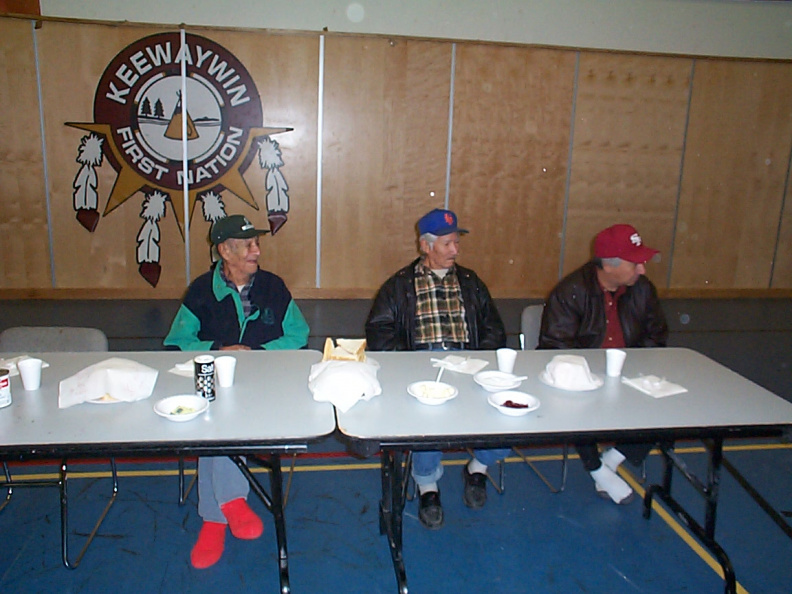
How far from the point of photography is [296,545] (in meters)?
2.56

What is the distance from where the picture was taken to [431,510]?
8.96 feet

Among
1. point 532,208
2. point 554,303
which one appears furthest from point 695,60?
point 554,303

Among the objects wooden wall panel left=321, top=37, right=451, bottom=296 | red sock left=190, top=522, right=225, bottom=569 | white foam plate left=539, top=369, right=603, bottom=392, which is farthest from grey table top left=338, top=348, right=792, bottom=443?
wooden wall panel left=321, top=37, right=451, bottom=296

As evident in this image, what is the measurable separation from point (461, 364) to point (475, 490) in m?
0.78

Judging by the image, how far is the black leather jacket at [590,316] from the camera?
9.78 ft

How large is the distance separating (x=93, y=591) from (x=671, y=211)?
639 centimetres

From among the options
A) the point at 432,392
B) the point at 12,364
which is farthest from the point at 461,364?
the point at 12,364

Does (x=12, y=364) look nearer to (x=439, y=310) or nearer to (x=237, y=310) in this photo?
(x=237, y=310)

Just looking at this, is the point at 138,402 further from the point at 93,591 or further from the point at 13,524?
the point at 13,524

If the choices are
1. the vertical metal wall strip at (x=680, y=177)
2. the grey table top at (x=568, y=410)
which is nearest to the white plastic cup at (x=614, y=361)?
the grey table top at (x=568, y=410)

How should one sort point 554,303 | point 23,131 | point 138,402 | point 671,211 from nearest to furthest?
point 138,402 → point 554,303 → point 23,131 → point 671,211

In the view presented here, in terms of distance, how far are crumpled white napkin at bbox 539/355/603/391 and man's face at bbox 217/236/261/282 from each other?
4.89 feet

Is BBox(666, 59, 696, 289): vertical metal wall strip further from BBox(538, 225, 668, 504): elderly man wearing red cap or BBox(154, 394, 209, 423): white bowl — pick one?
BBox(154, 394, 209, 423): white bowl

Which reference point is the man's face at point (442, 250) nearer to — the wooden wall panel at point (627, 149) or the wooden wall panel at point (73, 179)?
the wooden wall panel at point (73, 179)
